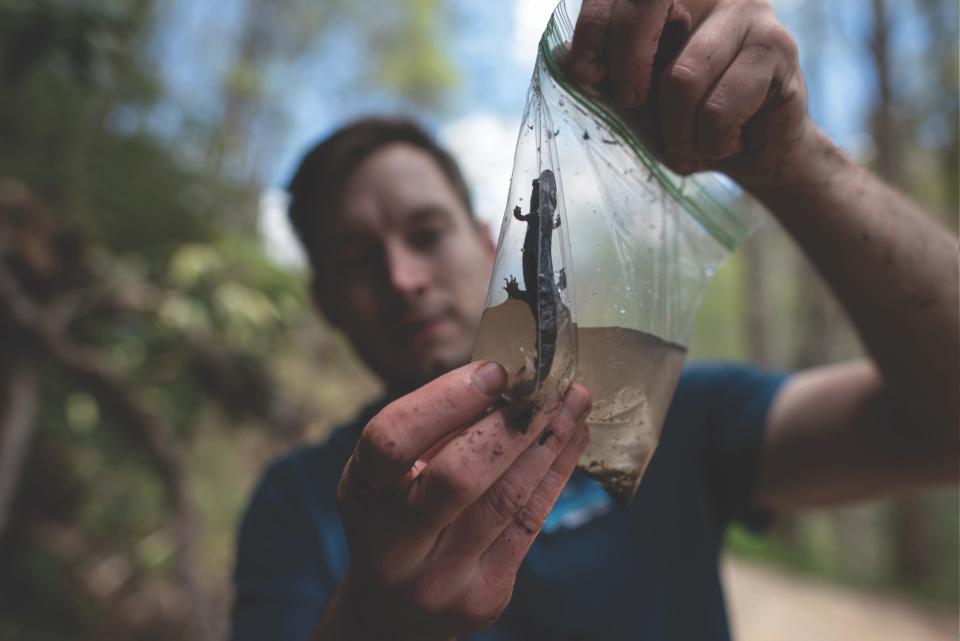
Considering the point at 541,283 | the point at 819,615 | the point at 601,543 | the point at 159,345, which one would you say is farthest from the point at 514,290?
the point at 819,615

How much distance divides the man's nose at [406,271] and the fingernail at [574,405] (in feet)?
1.59

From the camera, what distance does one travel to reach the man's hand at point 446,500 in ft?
1.42

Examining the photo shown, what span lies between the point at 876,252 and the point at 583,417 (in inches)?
21.3

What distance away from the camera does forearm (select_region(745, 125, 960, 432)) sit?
704 millimetres

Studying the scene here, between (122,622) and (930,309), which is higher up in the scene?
(122,622)

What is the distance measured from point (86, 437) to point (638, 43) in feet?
12.1

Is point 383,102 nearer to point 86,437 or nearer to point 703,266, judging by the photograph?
point 86,437

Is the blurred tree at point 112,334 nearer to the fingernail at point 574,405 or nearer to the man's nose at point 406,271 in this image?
the man's nose at point 406,271

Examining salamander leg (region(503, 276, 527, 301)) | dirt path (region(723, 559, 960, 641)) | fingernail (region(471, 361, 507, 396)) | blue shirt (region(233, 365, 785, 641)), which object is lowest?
dirt path (region(723, 559, 960, 641))

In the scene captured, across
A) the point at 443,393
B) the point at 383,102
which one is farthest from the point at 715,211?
the point at 383,102

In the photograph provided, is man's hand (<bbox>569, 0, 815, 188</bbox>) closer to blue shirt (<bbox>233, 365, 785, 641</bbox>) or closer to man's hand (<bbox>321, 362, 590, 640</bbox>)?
man's hand (<bbox>321, 362, 590, 640</bbox>)

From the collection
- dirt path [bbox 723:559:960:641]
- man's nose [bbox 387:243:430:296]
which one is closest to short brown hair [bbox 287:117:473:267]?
man's nose [bbox 387:243:430:296]

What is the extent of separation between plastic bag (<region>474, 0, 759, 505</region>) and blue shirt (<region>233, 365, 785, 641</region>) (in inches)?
13.6

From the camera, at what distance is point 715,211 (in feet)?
2.48
